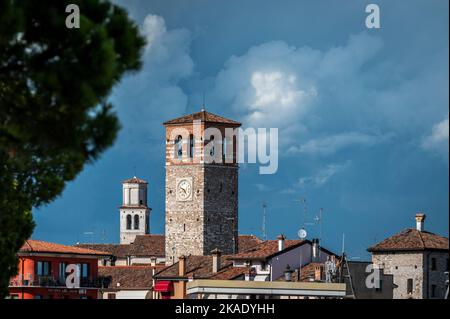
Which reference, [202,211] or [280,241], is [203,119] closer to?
[202,211]

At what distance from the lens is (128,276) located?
8469 centimetres

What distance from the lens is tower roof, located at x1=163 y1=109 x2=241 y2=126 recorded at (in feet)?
331

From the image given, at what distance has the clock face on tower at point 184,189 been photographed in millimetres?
101438

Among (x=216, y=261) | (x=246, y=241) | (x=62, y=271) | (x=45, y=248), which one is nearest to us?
(x=45, y=248)

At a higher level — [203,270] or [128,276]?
[203,270]

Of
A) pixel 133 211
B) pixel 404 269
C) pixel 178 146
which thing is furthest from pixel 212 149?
pixel 133 211

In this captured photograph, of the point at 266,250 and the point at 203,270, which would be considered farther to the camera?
the point at 203,270

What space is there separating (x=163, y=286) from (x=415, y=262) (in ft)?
50.2

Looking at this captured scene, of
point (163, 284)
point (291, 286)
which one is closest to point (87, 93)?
point (291, 286)

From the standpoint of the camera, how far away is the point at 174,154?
103m

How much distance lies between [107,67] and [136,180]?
128302mm

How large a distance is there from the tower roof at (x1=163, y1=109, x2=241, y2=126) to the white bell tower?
49742 mm
